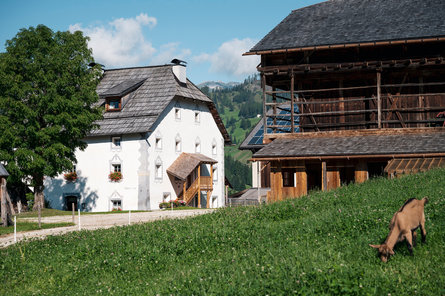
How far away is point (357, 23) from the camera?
30.6m

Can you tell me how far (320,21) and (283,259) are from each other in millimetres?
23259

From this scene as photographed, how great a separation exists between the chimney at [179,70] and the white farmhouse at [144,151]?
0.30ft

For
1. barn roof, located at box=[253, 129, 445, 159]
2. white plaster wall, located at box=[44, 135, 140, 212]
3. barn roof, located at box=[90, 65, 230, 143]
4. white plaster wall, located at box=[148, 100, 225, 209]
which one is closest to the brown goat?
barn roof, located at box=[253, 129, 445, 159]

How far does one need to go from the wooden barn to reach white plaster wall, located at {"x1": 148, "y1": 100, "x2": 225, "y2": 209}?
16.8 m

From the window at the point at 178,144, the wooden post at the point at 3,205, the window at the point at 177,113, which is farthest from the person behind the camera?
the window at the point at 177,113

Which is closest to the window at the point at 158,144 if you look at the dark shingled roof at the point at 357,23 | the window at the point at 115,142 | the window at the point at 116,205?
the window at the point at 115,142

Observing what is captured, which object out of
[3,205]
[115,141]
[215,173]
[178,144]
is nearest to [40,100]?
[115,141]

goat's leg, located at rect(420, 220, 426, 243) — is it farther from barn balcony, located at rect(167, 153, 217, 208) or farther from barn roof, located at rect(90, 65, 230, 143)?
barn balcony, located at rect(167, 153, 217, 208)

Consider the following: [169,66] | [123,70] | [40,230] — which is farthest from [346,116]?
[123,70]

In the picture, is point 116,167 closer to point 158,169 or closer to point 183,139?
point 158,169

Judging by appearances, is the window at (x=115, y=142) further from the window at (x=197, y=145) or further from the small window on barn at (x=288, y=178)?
the small window on barn at (x=288, y=178)

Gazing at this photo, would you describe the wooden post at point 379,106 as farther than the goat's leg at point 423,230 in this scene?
Yes

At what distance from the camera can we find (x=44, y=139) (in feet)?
123

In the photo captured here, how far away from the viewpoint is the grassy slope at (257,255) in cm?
984
